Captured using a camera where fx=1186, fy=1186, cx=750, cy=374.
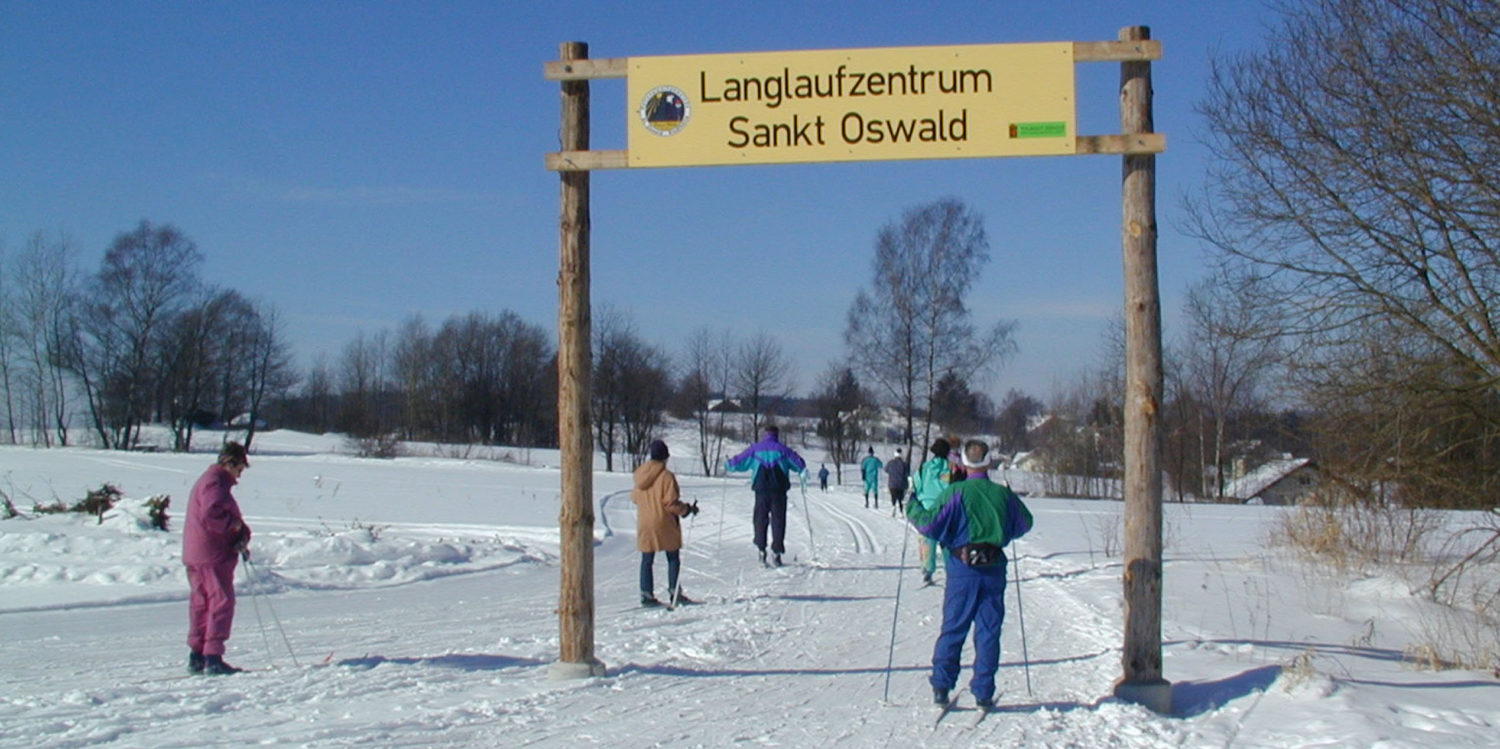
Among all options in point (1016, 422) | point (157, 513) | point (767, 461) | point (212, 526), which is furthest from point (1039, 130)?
point (1016, 422)

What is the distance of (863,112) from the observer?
24.4 feet

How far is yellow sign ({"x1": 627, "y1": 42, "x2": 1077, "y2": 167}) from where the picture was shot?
737 cm

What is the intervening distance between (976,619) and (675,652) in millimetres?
2907

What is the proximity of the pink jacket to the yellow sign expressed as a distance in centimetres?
377

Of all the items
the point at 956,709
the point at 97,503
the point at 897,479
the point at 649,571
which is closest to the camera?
the point at 956,709

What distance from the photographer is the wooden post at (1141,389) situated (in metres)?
7.21

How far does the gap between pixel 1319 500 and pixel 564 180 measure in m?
12.5

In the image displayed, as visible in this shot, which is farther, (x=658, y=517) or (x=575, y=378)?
(x=658, y=517)

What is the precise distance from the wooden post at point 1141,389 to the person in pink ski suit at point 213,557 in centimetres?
582

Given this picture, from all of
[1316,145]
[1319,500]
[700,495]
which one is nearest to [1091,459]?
[700,495]

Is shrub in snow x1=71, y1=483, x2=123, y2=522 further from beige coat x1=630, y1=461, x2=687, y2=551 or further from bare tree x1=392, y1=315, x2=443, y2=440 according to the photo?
bare tree x1=392, y1=315, x2=443, y2=440

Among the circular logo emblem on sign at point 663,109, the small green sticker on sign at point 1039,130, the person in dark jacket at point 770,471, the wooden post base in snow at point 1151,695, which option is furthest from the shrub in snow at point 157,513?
the wooden post base in snow at point 1151,695

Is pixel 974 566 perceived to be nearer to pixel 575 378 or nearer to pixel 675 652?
pixel 575 378

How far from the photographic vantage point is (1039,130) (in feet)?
24.2
